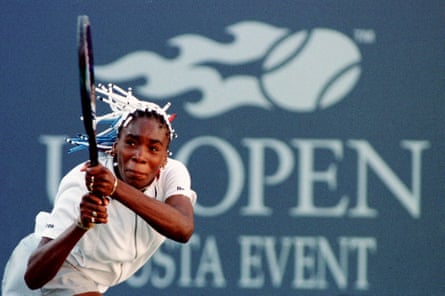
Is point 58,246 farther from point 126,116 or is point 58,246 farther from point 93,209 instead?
point 126,116

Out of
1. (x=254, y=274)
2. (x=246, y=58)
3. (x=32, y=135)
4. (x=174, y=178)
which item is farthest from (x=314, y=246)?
(x=174, y=178)

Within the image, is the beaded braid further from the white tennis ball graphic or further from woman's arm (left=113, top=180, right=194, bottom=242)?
the white tennis ball graphic

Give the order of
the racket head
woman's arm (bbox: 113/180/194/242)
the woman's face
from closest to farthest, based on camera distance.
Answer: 1. the racket head
2. woman's arm (bbox: 113/180/194/242)
3. the woman's face

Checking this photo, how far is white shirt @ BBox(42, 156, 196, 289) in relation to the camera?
4.55 meters

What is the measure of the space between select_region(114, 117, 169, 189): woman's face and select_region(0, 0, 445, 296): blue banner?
2.53 metres

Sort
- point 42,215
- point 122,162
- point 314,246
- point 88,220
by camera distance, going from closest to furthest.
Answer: point 88,220 < point 122,162 < point 42,215 < point 314,246

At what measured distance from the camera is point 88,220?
407 centimetres

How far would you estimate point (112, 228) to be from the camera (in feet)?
15.1

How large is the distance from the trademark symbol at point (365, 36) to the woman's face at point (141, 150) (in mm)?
2761

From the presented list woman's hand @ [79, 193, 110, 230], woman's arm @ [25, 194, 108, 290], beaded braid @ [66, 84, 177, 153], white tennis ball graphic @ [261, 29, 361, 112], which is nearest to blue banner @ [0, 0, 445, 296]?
white tennis ball graphic @ [261, 29, 361, 112]

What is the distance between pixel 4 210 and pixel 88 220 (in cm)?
317

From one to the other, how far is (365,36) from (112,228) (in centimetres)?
292

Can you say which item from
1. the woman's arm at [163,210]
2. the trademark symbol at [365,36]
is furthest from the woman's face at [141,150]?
the trademark symbol at [365,36]

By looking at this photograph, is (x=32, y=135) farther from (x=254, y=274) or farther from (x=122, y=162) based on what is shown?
(x=122, y=162)
